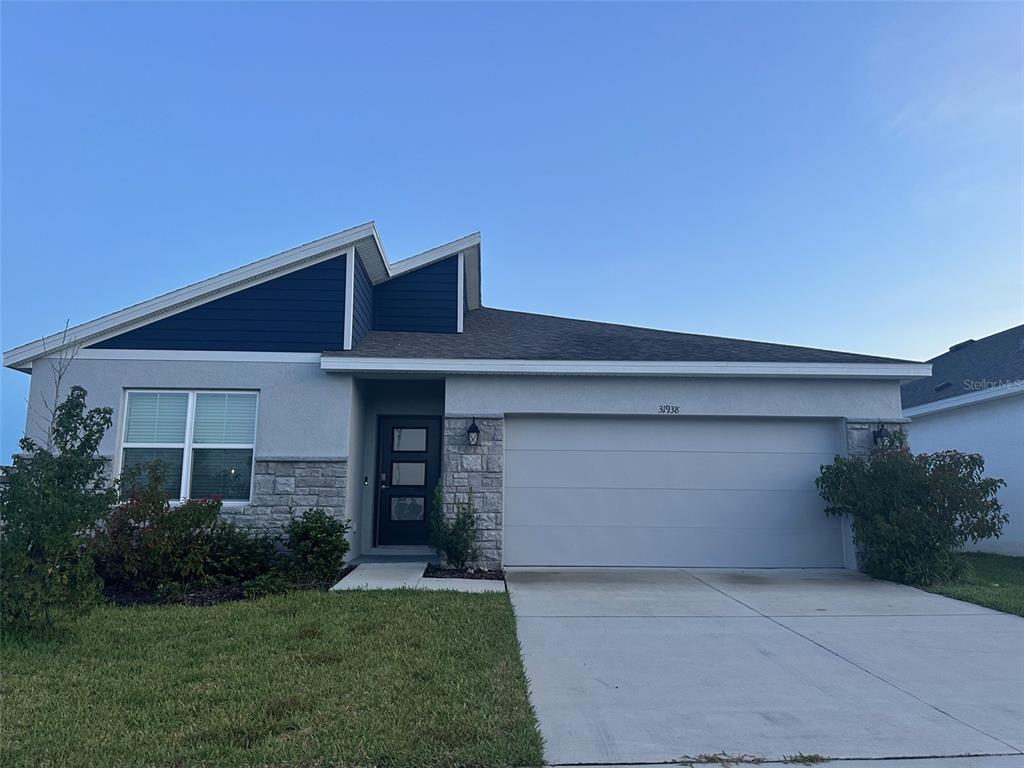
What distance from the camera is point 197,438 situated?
883 centimetres

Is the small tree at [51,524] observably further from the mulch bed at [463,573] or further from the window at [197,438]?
the mulch bed at [463,573]

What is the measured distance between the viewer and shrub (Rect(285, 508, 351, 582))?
7.84m

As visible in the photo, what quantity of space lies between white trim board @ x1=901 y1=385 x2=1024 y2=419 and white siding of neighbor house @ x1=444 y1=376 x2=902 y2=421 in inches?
163

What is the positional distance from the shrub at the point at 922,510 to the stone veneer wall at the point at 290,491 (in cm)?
705

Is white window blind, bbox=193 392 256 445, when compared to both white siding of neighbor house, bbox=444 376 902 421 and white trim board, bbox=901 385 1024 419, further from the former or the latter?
white trim board, bbox=901 385 1024 419

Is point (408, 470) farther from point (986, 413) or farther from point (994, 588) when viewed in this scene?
point (986, 413)

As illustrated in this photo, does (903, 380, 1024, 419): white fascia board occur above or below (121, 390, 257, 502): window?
above

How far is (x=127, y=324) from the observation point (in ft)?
29.2

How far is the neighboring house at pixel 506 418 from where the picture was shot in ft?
28.9

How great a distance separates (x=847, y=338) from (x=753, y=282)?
5.12m

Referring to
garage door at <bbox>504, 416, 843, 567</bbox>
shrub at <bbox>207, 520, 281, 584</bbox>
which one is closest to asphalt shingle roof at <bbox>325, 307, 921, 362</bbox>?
garage door at <bbox>504, 416, 843, 567</bbox>

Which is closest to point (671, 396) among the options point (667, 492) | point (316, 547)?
point (667, 492)

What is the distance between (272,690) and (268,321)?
6161 millimetres

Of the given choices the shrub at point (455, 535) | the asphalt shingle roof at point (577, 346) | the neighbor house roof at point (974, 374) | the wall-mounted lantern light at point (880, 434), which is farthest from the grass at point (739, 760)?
the neighbor house roof at point (974, 374)
